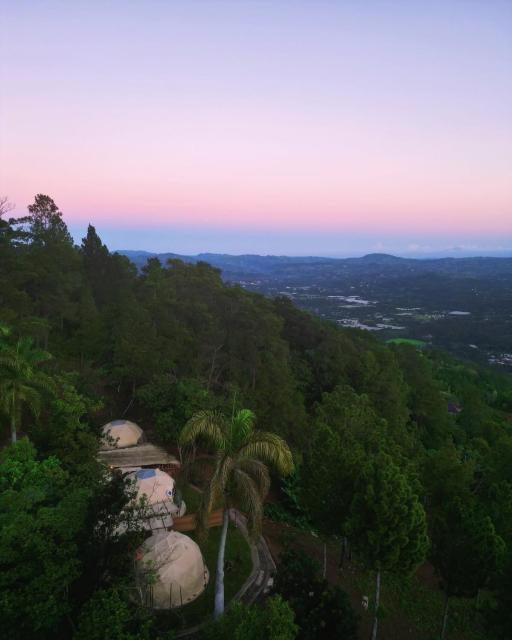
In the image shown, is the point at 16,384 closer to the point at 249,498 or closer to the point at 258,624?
the point at 249,498

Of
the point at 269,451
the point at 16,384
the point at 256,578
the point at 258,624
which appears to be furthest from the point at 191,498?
the point at 258,624

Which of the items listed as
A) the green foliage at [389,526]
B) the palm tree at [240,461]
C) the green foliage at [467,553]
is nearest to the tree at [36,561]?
the palm tree at [240,461]

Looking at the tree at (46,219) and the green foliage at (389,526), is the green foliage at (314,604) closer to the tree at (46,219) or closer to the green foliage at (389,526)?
the green foliage at (389,526)

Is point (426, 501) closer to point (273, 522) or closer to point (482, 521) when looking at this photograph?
point (482, 521)

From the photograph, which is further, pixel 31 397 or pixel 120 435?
pixel 120 435

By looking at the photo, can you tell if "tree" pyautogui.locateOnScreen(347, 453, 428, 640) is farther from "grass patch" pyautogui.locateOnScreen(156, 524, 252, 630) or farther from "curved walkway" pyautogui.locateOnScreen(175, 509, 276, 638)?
"grass patch" pyautogui.locateOnScreen(156, 524, 252, 630)
